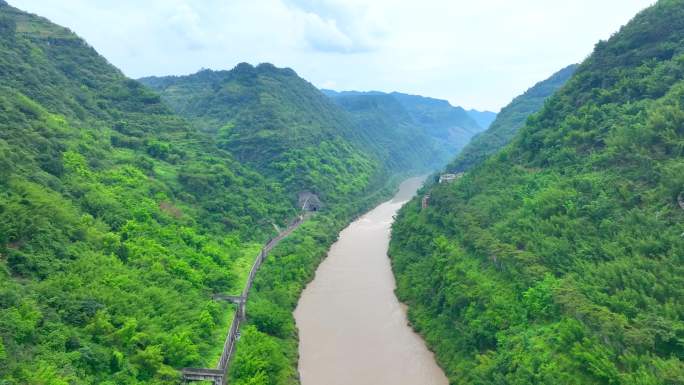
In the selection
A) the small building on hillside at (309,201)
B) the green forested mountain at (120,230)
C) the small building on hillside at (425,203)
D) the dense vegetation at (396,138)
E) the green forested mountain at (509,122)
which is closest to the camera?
the green forested mountain at (120,230)

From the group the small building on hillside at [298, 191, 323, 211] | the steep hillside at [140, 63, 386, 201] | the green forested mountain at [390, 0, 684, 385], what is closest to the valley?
the green forested mountain at [390, 0, 684, 385]

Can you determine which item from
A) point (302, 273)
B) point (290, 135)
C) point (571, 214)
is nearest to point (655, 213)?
point (571, 214)

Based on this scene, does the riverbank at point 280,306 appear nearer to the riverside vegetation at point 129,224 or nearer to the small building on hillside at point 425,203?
the riverside vegetation at point 129,224

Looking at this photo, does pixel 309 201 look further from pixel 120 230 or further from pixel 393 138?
pixel 393 138

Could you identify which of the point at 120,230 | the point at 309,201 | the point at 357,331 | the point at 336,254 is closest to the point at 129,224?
the point at 120,230

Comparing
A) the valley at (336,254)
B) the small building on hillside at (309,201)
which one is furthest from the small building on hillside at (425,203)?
the small building on hillside at (309,201)
